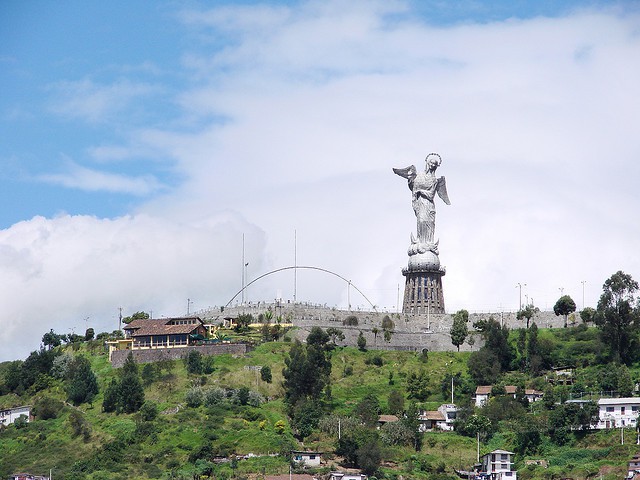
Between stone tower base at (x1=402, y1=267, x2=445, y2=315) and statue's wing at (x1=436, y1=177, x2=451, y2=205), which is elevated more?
statue's wing at (x1=436, y1=177, x2=451, y2=205)

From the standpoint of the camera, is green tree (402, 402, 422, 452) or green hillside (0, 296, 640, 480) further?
green tree (402, 402, 422, 452)

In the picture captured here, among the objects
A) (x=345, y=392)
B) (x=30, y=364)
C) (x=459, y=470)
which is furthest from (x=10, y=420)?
(x=459, y=470)

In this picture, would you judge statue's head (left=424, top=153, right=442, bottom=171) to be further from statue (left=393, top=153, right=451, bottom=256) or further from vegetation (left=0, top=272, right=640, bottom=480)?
vegetation (left=0, top=272, right=640, bottom=480)

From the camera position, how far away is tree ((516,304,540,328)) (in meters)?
146

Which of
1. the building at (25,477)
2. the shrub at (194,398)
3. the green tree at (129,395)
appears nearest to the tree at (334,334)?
the shrub at (194,398)

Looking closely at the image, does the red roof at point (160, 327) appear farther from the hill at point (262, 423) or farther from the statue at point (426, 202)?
the statue at point (426, 202)

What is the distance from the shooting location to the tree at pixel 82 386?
12925 cm

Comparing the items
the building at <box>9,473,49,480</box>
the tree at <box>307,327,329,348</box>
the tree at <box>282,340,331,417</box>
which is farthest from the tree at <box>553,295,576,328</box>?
the building at <box>9,473,49,480</box>

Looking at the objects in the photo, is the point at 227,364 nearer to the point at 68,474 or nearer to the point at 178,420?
the point at 178,420

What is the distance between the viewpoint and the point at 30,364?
137 meters

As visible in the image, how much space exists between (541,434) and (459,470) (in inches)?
278

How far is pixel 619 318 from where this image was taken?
433ft

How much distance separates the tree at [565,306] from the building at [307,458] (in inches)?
1552

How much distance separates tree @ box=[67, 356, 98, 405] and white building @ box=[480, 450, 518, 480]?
110 ft
